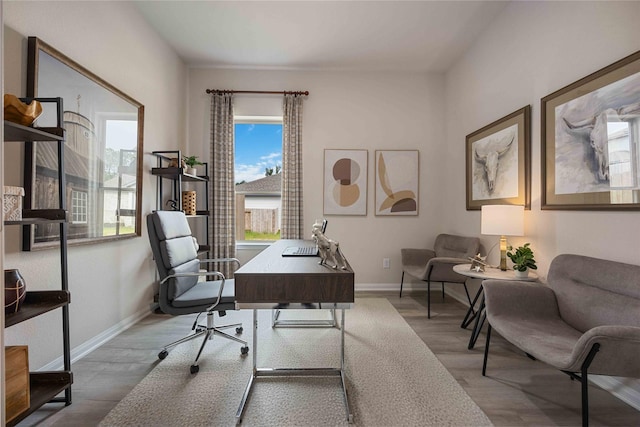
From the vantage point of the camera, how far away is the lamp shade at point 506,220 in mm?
2420

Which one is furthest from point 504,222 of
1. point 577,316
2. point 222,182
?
point 222,182

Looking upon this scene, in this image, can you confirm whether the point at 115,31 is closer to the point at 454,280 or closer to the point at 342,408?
the point at 342,408

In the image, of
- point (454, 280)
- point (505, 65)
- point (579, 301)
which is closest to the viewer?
point (579, 301)

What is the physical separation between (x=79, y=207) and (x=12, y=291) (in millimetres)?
898

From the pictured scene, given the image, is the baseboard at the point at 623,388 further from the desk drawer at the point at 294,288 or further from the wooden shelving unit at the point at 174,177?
the wooden shelving unit at the point at 174,177

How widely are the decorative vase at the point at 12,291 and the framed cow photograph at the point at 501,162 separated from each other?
3474mm

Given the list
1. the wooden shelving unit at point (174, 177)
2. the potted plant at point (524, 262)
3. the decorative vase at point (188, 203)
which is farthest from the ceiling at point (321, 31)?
the potted plant at point (524, 262)

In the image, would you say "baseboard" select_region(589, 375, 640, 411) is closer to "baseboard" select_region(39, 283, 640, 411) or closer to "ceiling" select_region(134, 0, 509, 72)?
"baseboard" select_region(39, 283, 640, 411)

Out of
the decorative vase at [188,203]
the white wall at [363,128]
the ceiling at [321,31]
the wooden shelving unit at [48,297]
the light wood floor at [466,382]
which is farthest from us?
the white wall at [363,128]

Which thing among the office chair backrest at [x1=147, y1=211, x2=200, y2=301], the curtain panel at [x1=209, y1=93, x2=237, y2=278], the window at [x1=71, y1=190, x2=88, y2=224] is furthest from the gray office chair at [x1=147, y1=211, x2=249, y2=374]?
the curtain panel at [x1=209, y1=93, x2=237, y2=278]

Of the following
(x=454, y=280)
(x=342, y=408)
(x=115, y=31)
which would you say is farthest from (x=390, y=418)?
(x=115, y=31)

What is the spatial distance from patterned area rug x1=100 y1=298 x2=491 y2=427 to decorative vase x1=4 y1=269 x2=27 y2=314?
29.2 inches

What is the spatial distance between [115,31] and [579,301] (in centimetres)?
404

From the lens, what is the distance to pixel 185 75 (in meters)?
3.97
